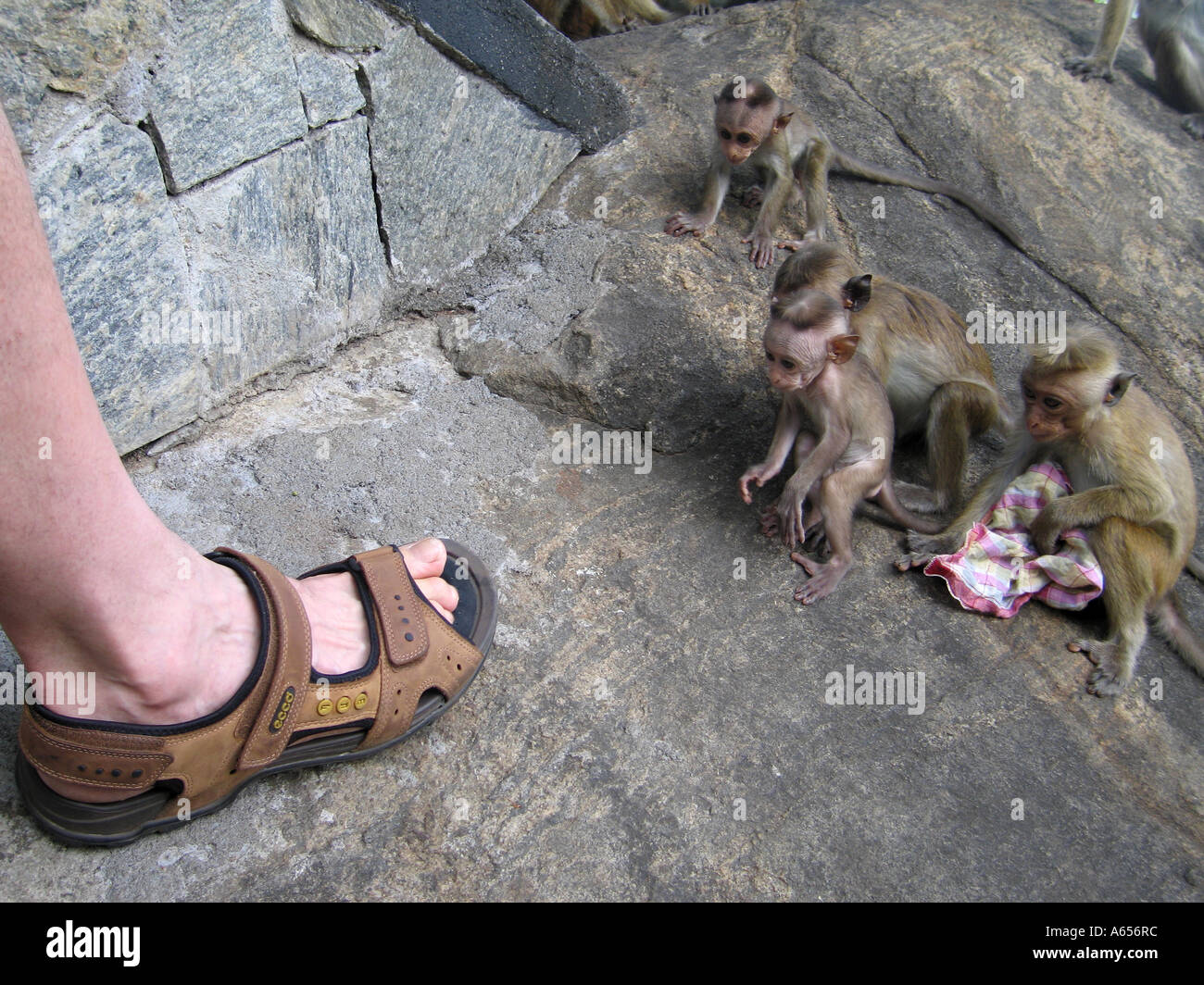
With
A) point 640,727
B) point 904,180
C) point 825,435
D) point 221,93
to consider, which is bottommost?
point 640,727

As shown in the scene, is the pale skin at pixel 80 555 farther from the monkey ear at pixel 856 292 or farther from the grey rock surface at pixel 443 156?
the monkey ear at pixel 856 292

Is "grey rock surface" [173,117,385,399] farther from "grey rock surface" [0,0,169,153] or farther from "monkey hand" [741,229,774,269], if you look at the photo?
"monkey hand" [741,229,774,269]

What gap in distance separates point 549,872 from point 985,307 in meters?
3.32

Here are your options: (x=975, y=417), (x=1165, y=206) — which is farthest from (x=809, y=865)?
(x=1165, y=206)

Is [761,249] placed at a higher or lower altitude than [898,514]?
higher

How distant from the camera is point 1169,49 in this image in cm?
595

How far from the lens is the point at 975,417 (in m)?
3.77

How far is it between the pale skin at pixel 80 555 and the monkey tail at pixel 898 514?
2258 millimetres

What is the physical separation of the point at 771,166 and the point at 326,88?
7.39 ft

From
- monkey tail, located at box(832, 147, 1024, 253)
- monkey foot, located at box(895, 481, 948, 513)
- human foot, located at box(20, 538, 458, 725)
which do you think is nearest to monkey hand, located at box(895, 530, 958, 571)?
monkey foot, located at box(895, 481, 948, 513)

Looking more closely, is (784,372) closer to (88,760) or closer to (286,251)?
(286,251)

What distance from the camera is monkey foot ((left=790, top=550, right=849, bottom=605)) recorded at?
9.97 ft

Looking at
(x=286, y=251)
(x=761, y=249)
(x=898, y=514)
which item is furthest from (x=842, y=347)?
(x=286, y=251)

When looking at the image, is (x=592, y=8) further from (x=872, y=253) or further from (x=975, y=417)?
(x=975, y=417)
